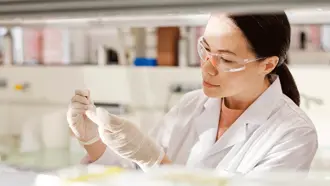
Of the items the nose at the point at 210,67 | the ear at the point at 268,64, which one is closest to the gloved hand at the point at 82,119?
the nose at the point at 210,67

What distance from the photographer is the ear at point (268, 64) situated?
88 cm

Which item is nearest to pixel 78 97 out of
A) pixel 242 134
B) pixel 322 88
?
pixel 242 134

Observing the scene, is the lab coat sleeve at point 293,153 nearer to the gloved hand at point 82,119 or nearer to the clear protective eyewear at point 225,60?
the clear protective eyewear at point 225,60

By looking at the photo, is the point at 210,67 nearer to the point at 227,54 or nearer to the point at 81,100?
the point at 227,54

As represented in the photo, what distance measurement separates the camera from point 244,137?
933 mm

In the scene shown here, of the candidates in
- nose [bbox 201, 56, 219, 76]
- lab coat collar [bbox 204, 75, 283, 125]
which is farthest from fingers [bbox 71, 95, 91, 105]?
lab coat collar [bbox 204, 75, 283, 125]

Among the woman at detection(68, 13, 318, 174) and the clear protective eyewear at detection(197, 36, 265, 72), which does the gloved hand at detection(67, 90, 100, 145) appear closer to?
the woman at detection(68, 13, 318, 174)

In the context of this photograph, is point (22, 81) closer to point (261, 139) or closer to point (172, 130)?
point (172, 130)

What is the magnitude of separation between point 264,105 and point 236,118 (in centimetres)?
8

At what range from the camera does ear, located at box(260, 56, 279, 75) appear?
875 millimetres

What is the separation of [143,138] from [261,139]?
258 millimetres

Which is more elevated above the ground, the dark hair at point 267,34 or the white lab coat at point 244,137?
the dark hair at point 267,34

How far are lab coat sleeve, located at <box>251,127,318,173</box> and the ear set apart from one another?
0.14 meters

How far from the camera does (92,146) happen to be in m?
0.89
